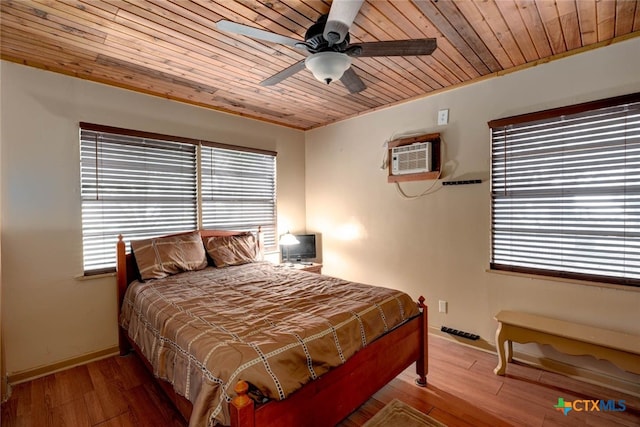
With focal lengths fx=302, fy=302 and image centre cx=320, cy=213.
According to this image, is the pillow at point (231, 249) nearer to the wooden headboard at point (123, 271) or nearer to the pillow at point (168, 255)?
the pillow at point (168, 255)

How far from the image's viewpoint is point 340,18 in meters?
1.53

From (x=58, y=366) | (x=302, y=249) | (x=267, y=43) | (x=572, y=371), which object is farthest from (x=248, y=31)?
(x=572, y=371)

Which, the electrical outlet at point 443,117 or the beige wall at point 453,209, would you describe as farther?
the electrical outlet at point 443,117

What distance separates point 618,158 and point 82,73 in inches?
173

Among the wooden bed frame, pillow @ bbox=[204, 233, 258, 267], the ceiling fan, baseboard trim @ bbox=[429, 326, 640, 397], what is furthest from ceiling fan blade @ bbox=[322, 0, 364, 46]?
baseboard trim @ bbox=[429, 326, 640, 397]

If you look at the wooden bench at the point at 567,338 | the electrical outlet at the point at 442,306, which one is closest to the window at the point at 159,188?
the electrical outlet at the point at 442,306

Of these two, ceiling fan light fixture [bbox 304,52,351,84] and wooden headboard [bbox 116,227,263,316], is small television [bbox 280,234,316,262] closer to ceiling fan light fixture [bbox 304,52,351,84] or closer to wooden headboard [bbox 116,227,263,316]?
wooden headboard [bbox 116,227,263,316]

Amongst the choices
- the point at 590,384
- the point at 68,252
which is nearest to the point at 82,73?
the point at 68,252

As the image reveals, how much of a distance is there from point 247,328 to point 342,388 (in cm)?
64

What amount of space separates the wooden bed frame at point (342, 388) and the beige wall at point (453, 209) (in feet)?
2.88

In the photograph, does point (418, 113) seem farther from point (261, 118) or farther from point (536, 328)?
point (536, 328)

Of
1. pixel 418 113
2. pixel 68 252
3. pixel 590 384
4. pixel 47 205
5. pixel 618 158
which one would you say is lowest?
pixel 590 384

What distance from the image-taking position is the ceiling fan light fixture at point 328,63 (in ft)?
5.84

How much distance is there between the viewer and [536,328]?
7.47ft
